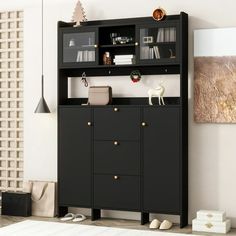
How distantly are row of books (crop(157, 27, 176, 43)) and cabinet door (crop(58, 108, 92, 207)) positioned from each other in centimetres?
108

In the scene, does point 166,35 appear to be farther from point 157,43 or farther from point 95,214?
point 95,214

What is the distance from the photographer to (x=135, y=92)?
6371 millimetres

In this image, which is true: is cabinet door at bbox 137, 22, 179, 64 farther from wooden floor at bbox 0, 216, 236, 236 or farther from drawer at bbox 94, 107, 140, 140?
wooden floor at bbox 0, 216, 236, 236

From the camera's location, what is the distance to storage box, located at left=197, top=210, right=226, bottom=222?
19.0ft

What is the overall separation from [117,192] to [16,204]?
119 centimetres

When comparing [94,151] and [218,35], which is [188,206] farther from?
[218,35]

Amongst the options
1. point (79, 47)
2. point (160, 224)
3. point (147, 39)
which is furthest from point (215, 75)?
point (160, 224)

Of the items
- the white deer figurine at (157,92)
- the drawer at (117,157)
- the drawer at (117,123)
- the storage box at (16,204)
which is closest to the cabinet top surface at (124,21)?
the white deer figurine at (157,92)

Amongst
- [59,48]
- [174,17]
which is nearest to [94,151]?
[59,48]

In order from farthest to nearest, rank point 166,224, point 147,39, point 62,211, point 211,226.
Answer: point 62,211 < point 147,39 < point 166,224 < point 211,226

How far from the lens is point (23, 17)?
22.6ft

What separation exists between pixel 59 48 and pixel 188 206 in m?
2.17

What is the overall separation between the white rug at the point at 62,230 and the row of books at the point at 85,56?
5.68 ft

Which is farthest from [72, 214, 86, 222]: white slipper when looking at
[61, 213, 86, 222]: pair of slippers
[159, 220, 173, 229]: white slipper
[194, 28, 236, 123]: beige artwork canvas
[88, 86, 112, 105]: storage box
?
[194, 28, 236, 123]: beige artwork canvas
